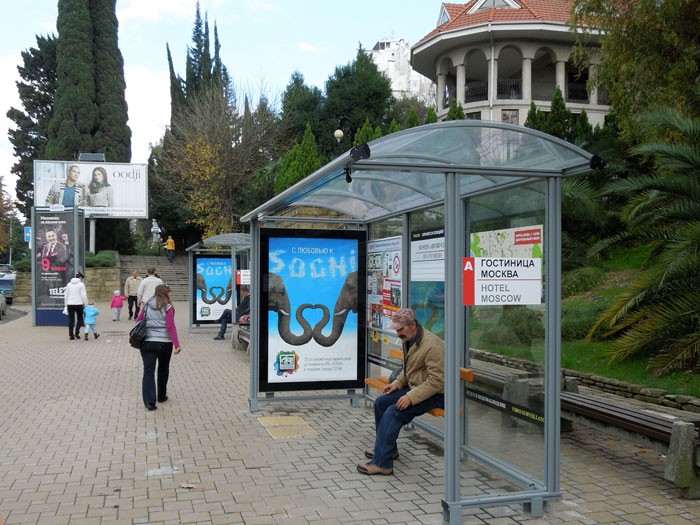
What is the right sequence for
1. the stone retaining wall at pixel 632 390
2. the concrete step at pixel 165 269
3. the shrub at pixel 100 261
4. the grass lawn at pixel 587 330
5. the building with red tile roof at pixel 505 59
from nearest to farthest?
1. the grass lawn at pixel 587 330
2. the stone retaining wall at pixel 632 390
3. the building with red tile roof at pixel 505 59
4. the shrub at pixel 100 261
5. the concrete step at pixel 165 269

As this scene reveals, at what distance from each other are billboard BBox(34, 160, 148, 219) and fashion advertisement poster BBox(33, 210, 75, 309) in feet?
56.6

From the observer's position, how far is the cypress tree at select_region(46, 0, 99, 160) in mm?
41281

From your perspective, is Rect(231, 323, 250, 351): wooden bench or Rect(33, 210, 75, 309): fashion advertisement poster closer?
Rect(231, 323, 250, 351): wooden bench

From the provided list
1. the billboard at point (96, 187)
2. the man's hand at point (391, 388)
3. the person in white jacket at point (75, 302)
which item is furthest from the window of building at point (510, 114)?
the man's hand at point (391, 388)

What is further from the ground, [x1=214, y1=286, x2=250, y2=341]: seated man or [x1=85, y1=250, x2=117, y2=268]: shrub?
[x1=85, y1=250, x2=117, y2=268]: shrub

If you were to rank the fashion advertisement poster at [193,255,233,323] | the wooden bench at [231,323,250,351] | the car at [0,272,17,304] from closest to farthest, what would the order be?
1. the wooden bench at [231,323,250,351]
2. the fashion advertisement poster at [193,255,233,323]
3. the car at [0,272,17,304]

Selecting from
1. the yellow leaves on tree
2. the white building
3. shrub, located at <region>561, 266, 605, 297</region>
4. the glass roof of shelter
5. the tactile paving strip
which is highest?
the white building

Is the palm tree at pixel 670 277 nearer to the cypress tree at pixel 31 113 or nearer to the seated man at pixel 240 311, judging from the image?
the seated man at pixel 240 311

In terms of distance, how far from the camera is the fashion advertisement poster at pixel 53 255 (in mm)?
20844

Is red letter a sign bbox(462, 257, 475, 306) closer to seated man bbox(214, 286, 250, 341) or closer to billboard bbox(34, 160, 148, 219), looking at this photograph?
seated man bbox(214, 286, 250, 341)

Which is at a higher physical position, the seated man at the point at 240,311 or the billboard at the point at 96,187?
the billboard at the point at 96,187

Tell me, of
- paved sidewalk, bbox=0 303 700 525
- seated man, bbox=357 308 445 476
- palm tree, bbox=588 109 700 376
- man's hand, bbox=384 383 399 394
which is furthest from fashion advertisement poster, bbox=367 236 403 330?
palm tree, bbox=588 109 700 376

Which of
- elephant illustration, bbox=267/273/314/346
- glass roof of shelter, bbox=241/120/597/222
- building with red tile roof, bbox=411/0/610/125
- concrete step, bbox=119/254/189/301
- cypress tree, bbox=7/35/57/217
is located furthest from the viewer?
cypress tree, bbox=7/35/57/217

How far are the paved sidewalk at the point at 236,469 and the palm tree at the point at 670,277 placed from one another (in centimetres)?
208
